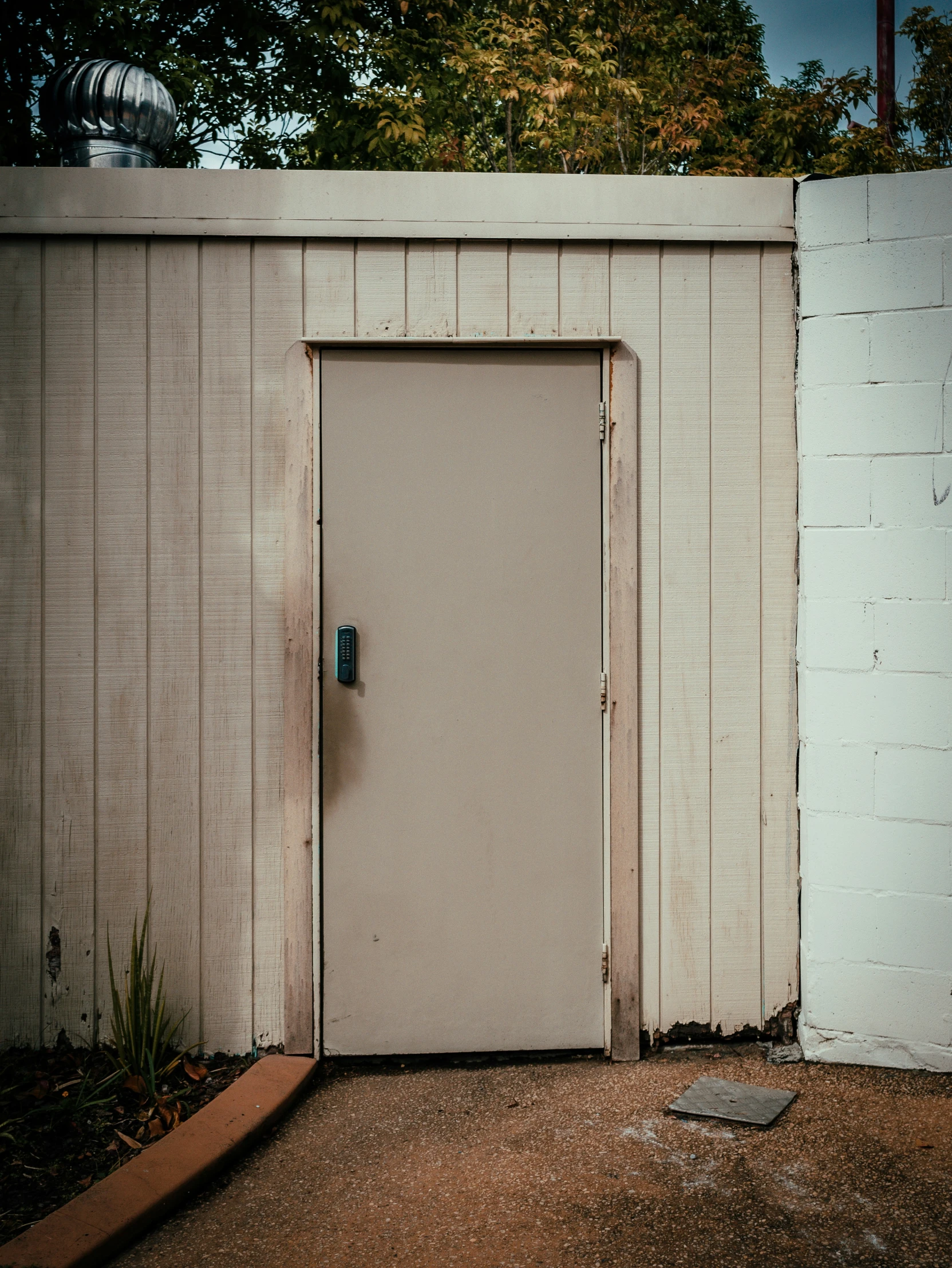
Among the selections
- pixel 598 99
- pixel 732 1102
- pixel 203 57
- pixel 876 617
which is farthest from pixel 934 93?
pixel 732 1102

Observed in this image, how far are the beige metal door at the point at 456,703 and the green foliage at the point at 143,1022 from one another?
0.49 metres

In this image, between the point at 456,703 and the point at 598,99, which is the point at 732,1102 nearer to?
the point at 456,703

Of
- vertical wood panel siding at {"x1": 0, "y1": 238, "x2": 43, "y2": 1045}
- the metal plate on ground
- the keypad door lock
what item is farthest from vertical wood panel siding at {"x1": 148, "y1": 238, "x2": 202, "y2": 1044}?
the metal plate on ground

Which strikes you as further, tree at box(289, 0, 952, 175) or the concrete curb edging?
tree at box(289, 0, 952, 175)

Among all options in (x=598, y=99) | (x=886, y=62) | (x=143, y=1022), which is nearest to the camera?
(x=143, y=1022)

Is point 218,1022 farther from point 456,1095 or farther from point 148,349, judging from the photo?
point 148,349

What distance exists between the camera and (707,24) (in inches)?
396

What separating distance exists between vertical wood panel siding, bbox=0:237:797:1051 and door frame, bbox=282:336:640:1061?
0.05 metres

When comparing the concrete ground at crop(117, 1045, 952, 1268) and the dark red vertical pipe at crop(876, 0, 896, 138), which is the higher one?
the dark red vertical pipe at crop(876, 0, 896, 138)

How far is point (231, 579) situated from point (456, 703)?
2.64 feet

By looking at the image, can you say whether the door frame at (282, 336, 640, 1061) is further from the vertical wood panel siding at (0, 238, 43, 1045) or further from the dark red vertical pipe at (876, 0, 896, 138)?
the dark red vertical pipe at (876, 0, 896, 138)

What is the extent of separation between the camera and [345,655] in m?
3.00

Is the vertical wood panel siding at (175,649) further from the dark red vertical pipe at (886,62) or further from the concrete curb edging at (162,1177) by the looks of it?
the dark red vertical pipe at (886,62)

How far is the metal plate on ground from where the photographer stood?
2.65m
